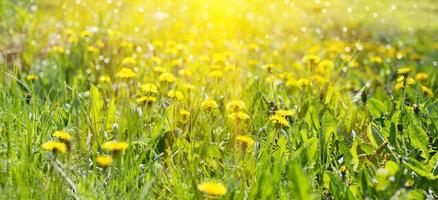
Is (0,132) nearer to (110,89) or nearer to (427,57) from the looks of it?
(110,89)

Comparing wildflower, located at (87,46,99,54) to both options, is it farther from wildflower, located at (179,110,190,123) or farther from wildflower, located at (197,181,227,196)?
wildflower, located at (197,181,227,196)

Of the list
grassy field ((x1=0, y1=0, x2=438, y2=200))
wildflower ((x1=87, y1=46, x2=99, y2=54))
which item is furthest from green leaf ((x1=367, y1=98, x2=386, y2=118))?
wildflower ((x1=87, y1=46, x2=99, y2=54))

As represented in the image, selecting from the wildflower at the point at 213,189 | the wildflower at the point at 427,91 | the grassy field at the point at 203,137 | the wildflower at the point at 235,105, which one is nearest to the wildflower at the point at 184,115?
the grassy field at the point at 203,137

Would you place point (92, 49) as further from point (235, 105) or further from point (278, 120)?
point (278, 120)

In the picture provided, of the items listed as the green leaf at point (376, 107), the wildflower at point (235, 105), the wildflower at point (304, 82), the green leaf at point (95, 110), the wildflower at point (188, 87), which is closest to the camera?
the wildflower at point (235, 105)

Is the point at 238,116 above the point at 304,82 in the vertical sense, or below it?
above

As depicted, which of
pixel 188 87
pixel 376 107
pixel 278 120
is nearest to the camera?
pixel 278 120

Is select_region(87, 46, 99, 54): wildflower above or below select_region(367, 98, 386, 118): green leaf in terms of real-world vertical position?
below

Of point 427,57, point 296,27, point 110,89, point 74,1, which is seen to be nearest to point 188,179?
point 110,89

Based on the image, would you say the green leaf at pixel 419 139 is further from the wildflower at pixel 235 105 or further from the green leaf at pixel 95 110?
the green leaf at pixel 95 110

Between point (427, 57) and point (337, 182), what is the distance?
13.5ft

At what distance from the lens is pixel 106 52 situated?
430cm

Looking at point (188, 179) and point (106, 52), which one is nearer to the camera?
point (188, 179)

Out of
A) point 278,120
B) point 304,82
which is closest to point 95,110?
point 278,120
